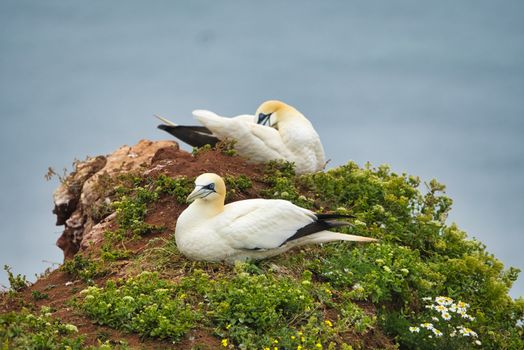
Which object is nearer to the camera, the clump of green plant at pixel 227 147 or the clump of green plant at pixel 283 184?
the clump of green plant at pixel 283 184

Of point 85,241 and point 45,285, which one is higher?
point 85,241

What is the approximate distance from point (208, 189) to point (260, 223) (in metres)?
0.74

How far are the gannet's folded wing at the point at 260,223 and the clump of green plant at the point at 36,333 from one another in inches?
86.1

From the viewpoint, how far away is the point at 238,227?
9992 mm

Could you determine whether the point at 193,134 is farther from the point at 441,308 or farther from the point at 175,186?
the point at 441,308

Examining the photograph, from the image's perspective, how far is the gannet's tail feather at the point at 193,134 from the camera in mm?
13914

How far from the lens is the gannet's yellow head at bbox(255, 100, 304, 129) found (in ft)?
47.3

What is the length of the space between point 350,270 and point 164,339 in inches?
115

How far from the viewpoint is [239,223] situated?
1004 centimetres

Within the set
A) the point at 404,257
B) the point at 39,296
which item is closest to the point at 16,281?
the point at 39,296

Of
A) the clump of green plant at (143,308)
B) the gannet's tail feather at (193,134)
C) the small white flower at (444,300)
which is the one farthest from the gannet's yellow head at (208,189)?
the gannet's tail feather at (193,134)

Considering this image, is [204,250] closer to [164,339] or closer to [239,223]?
[239,223]

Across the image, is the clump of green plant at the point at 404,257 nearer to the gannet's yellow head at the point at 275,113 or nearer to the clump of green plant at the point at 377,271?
the clump of green plant at the point at 377,271

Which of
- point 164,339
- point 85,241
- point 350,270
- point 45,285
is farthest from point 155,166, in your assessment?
point 164,339
